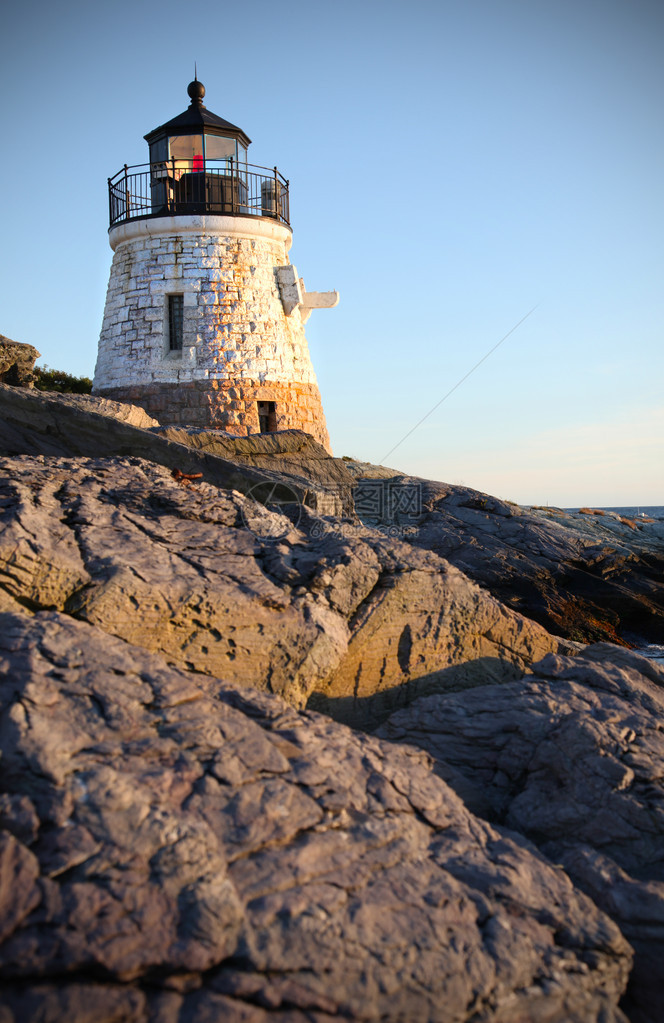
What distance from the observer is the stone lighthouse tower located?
56.7ft

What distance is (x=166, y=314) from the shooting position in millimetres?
17422

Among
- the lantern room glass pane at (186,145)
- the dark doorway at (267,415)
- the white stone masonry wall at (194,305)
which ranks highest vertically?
the lantern room glass pane at (186,145)

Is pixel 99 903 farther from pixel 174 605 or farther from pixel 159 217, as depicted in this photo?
pixel 159 217

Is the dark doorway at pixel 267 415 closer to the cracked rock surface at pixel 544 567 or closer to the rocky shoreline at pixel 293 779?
the cracked rock surface at pixel 544 567

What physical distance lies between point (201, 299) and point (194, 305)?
20cm

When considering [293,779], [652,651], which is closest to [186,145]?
[652,651]

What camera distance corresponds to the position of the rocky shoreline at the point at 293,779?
2.99m

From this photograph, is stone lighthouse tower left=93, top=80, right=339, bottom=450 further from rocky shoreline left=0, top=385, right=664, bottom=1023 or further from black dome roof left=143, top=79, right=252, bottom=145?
rocky shoreline left=0, top=385, right=664, bottom=1023

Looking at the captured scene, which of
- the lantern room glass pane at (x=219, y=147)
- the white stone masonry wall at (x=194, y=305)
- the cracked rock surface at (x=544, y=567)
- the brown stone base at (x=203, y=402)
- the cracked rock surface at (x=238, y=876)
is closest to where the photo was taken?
the cracked rock surface at (x=238, y=876)

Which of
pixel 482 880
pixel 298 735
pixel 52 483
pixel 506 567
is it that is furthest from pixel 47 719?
pixel 506 567

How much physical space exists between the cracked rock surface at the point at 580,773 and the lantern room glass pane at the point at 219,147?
1669 cm

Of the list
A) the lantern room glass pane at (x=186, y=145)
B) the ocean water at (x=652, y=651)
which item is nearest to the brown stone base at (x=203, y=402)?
the lantern room glass pane at (x=186, y=145)

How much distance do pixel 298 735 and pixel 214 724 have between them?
0.47 metres

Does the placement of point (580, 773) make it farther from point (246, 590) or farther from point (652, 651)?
point (652, 651)
